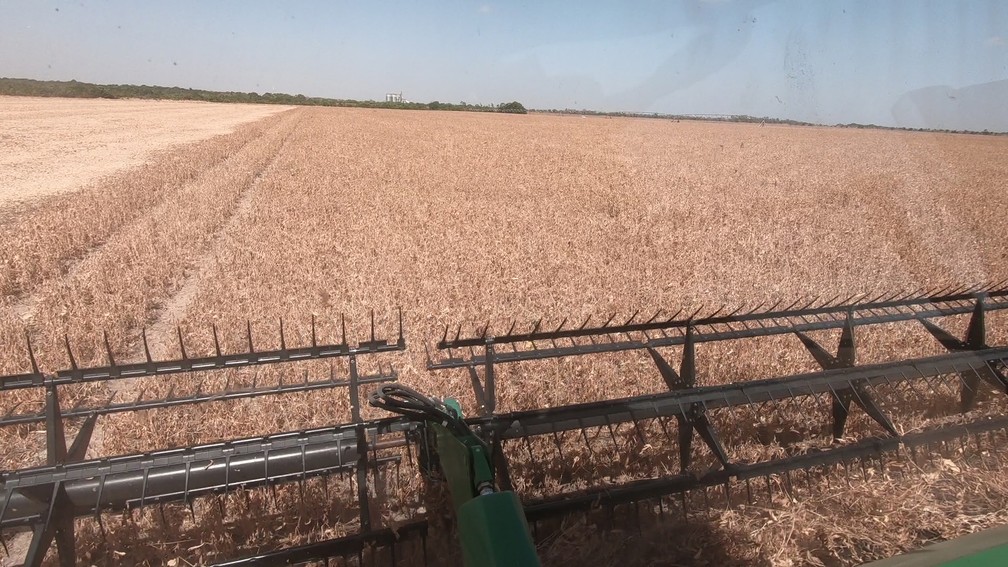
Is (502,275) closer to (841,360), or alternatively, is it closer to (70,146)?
→ (841,360)

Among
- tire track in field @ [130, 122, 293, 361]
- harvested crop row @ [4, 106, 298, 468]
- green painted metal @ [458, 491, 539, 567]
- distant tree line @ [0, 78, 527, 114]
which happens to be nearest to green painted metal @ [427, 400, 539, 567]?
green painted metal @ [458, 491, 539, 567]

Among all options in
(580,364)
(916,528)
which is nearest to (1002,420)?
(916,528)

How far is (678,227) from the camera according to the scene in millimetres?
9141

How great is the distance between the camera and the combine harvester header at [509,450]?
1948mm

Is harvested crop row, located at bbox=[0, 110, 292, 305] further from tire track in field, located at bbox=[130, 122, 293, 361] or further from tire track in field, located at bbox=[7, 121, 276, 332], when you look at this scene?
tire track in field, located at bbox=[130, 122, 293, 361]

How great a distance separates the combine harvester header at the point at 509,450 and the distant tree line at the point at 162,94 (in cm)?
6054

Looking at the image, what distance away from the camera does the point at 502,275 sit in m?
6.44

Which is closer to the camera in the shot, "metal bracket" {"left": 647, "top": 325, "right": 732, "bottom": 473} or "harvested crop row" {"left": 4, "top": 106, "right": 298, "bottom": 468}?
"metal bracket" {"left": 647, "top": 325, "right": 732, "bottom": 473}

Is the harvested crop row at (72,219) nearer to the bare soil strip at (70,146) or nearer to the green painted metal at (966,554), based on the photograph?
the bare soil strip at (70,146)

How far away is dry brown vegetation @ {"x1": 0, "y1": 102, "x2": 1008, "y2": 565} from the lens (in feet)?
9.30

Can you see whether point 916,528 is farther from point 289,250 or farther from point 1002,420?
point 289,250

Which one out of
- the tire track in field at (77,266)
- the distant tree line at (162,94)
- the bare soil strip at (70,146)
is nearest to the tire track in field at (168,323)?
the tire track in field at (77,266)

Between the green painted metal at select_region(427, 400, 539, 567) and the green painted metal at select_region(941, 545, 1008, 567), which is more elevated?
the green painted metal at select_region(941, 545, 1008, 567)

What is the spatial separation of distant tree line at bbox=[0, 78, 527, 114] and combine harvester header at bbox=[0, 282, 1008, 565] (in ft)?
199
